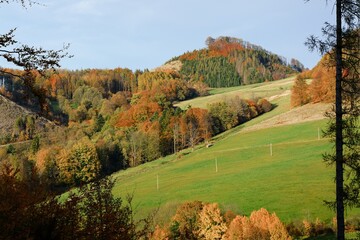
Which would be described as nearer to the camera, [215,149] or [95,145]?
[215,149]

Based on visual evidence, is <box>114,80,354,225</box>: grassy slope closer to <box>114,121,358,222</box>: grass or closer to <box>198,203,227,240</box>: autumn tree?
<box>114,121,358,222</box>: grass

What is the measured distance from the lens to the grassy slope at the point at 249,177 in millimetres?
54156

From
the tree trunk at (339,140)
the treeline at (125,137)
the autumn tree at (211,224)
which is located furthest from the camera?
the treeline at (125,137)

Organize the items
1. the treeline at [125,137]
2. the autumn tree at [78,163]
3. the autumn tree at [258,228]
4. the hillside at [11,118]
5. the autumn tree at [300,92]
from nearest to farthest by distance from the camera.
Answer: the autumn tree at [258,228] < the autumn tree at [78,163] < the treeline at [125,137] < the autumn tree at [300,92] < the hillside at [11,118]

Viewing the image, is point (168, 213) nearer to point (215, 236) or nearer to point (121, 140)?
point (215, 236)

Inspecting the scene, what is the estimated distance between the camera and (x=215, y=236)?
42969 mm

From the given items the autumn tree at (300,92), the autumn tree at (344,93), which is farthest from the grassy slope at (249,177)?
the autumn tree at (344,93)

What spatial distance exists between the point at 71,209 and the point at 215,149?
271 feet

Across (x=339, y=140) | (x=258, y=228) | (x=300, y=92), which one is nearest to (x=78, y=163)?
(x=300, y=92)

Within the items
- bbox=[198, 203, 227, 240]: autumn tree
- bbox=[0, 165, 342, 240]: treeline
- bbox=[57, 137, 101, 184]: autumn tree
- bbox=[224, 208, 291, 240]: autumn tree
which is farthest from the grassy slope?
bbox=[0, 165, 342, 240]: treeline

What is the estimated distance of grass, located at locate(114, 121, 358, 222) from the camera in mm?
54156

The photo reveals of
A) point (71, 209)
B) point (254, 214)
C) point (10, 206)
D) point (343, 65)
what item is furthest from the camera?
point (254, 214)

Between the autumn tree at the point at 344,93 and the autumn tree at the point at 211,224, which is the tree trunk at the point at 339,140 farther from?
the autumn tree at the point at 211,224

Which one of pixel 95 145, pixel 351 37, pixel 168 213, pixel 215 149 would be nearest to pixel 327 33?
pixel 351 37
